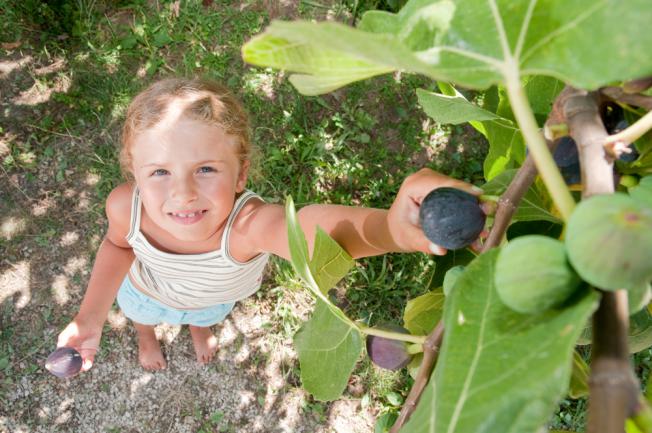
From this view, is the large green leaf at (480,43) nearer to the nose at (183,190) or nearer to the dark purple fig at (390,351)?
the dark purple fig at (390,351)

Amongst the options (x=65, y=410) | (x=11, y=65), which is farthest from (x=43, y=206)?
(x=65, y=410)

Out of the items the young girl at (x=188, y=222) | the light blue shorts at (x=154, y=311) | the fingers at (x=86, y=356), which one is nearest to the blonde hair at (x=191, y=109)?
the young girl at (x=188, y=222)

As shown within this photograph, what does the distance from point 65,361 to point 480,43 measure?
2366 mm

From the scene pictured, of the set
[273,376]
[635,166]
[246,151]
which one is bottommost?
[273,376]

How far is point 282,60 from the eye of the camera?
67 cm

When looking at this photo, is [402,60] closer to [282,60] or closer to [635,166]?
[282,60]

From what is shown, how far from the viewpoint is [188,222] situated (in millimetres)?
2184

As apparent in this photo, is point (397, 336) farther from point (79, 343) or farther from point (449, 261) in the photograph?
point (79, 343)

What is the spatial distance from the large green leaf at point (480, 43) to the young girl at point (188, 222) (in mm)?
908

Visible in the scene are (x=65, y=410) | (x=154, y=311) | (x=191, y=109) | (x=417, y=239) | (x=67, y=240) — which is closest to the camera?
(x=417, y=239)

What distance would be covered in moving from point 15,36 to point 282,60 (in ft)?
12.8

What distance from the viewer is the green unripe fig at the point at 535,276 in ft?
1.92

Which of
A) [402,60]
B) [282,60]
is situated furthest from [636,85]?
[282,60]

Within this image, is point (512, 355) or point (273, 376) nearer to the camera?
point (512, 355)
